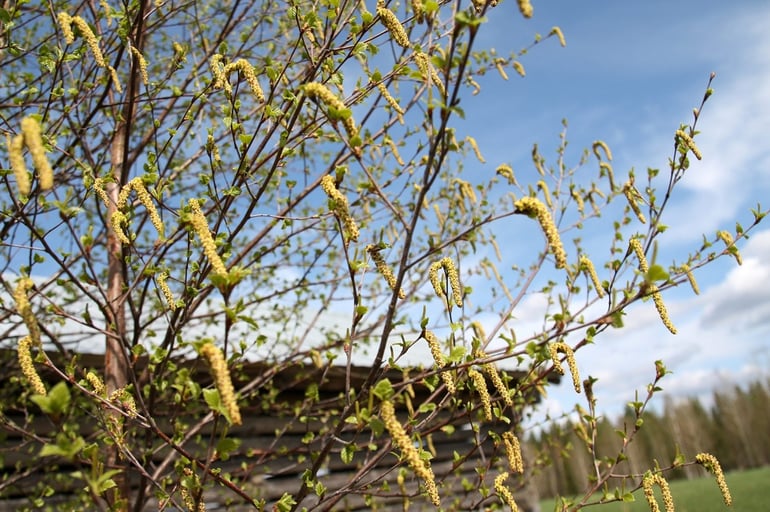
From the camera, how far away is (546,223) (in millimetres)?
1275

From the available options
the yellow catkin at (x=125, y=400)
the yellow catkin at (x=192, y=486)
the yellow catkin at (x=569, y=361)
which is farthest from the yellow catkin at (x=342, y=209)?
the yellow catkin at (x=125, y=400)

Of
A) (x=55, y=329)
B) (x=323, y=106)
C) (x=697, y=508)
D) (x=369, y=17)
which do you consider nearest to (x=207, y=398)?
(x=323, y=106)

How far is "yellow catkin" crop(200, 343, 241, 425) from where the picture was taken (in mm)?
1021

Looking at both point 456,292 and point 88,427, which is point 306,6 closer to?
point 456,292

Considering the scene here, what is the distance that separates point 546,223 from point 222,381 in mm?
749

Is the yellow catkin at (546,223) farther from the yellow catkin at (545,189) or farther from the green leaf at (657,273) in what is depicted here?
the yellow catkin at (545,189)

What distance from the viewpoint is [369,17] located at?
2.09m

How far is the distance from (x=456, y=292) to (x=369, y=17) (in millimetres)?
1114

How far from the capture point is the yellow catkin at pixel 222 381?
1.02 m

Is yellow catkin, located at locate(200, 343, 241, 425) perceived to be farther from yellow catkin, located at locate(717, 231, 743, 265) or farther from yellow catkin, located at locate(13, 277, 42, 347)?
yellow catkin, located at locate(717, 231, 743, 265)

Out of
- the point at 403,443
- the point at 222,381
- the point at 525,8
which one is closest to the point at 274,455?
the point at 403,443

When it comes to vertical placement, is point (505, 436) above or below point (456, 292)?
below

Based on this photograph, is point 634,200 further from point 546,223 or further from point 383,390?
point 383,390

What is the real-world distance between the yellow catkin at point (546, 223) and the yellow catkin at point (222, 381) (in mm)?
715
